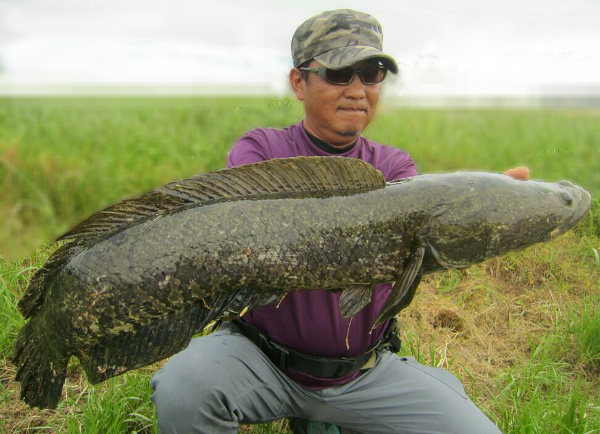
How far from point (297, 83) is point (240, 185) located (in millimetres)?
1196

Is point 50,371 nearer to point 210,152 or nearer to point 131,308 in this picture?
point 131,308

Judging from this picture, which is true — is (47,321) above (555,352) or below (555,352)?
above

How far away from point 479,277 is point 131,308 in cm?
337

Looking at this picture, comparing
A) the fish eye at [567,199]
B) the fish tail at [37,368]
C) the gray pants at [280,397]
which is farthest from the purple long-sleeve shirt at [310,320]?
the fish tail at [37,368]

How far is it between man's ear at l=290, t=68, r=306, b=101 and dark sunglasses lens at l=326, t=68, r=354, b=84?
24cm

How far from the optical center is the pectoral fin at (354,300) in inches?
79.9

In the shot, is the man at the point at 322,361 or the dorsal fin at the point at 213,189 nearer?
the dorsal fin at the point at 213,189

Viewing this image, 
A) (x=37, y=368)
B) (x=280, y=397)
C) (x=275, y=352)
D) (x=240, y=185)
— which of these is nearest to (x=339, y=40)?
(x=240, y=185)

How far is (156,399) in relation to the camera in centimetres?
230

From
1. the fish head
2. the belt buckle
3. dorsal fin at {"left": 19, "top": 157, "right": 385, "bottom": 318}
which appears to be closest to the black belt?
the belt buckle

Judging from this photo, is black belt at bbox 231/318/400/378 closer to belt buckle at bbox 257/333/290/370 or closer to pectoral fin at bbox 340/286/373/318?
belt buckle at bbox 257/333/290/370

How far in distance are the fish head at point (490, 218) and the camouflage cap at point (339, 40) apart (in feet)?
3.02

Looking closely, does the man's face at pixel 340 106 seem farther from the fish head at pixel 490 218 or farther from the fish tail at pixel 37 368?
the fish tail at pixel 37 368

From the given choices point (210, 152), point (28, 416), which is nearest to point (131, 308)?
point (28, 416)
